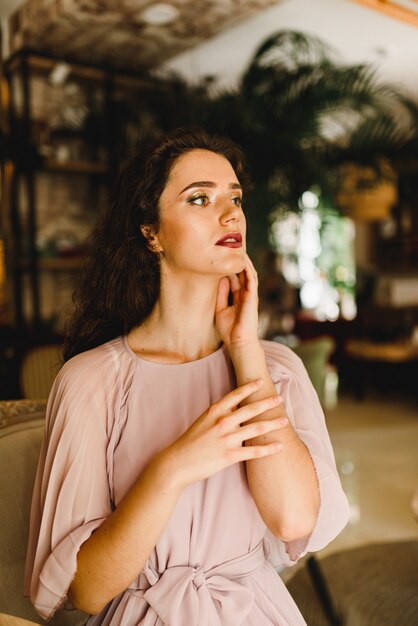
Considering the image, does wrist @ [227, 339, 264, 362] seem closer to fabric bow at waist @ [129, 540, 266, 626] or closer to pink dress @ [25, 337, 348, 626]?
pink dress @ [25, 337, 348, 626]

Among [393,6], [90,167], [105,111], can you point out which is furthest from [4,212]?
[393,6]

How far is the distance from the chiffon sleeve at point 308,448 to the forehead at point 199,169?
1.26 ft

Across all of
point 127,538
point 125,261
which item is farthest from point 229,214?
point 127,538

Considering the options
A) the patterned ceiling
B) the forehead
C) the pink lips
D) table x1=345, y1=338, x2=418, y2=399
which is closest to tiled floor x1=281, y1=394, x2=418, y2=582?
table x1=345, y1=338, x2=418, y2=399

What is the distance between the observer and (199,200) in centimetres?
118

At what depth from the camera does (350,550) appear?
104 inches

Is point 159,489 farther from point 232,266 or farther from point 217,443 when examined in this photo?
point 232,266

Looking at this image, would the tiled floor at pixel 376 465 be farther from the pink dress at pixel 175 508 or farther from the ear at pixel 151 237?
the ear at pixel 151 237

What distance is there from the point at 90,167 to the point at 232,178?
343cm

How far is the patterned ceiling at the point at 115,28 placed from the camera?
11.8 feet

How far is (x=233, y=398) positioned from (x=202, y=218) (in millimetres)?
371

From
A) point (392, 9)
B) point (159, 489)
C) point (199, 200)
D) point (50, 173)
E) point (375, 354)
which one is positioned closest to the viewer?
point (159, 489)

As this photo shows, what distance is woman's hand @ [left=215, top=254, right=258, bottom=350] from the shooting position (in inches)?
45.5

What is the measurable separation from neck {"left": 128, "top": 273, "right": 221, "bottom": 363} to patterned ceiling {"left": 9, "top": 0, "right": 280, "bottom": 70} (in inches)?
113
